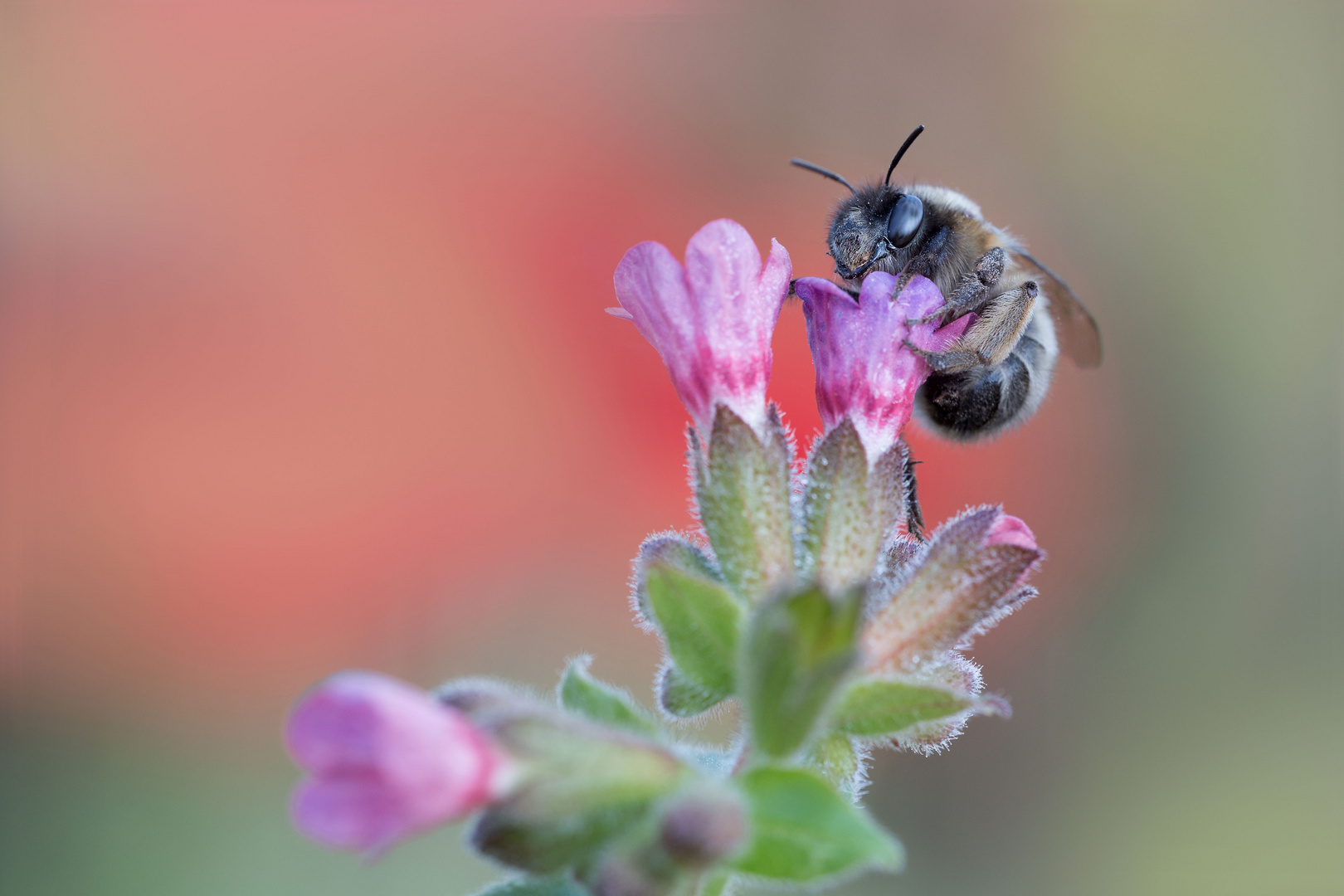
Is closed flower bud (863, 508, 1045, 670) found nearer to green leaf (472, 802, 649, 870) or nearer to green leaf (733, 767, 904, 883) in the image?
green leaf (733, 767, 904, 883)

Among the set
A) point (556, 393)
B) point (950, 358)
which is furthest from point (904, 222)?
point (556, 393)

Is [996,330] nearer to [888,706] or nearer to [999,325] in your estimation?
[999,325]

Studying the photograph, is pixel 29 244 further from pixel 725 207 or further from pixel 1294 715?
pixel 1294 715

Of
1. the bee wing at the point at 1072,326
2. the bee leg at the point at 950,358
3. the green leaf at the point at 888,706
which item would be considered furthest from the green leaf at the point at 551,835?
the bee wing at the point at 1072,326

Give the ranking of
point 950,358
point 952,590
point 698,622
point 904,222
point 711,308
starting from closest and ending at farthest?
1. point 698,622
2. point 952,590
3. point 711,308
4. point 950,358
5. point 904,222

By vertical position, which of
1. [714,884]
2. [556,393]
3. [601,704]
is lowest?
[714,884]

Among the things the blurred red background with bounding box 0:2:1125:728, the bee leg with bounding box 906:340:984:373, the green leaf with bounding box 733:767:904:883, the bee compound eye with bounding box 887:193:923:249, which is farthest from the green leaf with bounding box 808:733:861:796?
the blurred red background with bounding box 0:2:1125:728
